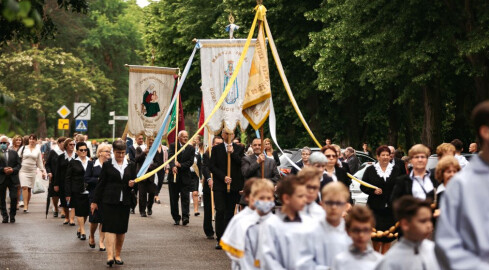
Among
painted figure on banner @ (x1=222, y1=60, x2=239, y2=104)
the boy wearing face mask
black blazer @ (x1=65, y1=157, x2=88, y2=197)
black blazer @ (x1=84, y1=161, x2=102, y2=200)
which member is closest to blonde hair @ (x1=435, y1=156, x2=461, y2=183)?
the boy wearing face mask

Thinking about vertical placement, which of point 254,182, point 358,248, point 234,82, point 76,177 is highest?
point 234,82

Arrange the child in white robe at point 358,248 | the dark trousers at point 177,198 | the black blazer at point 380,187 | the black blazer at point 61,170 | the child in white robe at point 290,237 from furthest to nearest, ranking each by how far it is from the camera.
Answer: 1. the dark trousers at point 177,198
2. the black blazer at point 61,170
3. the black blazer at point 380,187
4. the child in white robe at point 290,237
5. the child in white robe at point 358,248

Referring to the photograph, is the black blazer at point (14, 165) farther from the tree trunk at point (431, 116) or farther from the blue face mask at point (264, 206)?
the tree trunk at point (431, 116)

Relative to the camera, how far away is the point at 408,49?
28.9 m

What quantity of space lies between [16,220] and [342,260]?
53.9ft

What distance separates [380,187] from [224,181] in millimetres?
4527

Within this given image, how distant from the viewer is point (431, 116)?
32750 millimetres

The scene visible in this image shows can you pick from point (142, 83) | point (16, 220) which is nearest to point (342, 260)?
point (16, 220)

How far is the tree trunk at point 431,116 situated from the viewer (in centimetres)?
3225

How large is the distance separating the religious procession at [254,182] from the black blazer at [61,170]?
25 millimetres

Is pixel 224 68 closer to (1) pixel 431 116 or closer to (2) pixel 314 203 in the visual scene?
(2) pixel 314 203

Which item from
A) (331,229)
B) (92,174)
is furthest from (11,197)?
(331,229)

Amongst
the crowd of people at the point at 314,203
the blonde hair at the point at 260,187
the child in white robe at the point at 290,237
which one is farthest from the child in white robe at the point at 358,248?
the blonde hair at the point at 260,187

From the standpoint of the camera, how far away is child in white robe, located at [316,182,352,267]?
705 centimetres
